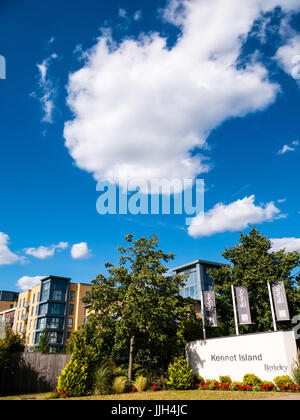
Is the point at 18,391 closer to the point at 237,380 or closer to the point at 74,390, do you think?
the point at 74,390

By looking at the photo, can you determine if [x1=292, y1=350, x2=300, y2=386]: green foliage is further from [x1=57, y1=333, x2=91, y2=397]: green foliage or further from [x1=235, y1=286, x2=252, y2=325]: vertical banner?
[x1=57, y1=333, x2=91, y2=397]: green foliage

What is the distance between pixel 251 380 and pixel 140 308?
25.3 ft

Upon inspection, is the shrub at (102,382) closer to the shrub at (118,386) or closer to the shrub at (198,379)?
the shrub at (118,386)

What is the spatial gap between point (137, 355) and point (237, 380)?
7.15 m

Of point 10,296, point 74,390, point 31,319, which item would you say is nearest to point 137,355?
point 74,390

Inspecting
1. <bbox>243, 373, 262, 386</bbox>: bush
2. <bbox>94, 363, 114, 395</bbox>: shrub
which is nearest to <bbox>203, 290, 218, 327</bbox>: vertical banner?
<bbox>243, 373, 262, 386</bbox>: bush

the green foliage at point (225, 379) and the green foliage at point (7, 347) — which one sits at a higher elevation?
the green foliage at point (7, 347)

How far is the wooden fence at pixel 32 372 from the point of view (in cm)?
2075

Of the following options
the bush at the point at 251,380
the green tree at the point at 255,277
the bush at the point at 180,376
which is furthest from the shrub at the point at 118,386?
the green tree at the point at 255,277

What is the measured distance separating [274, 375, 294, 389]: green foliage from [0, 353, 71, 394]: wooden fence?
14.5 metres

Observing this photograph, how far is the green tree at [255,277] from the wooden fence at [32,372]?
1708cm

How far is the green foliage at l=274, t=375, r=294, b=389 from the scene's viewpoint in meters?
16.7

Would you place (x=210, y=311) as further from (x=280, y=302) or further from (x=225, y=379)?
(x=280, y=302)

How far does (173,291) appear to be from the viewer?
75.7 feet
